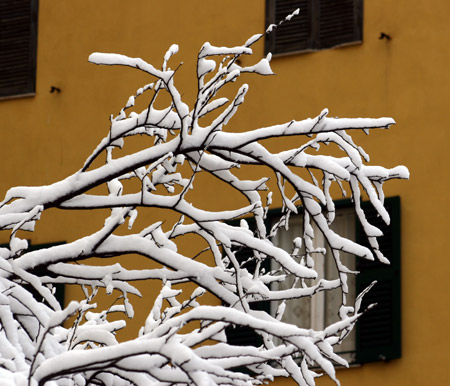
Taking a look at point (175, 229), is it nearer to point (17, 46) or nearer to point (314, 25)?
point (314, 25)

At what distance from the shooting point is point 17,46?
1448cm

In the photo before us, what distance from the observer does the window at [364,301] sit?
12016 mm

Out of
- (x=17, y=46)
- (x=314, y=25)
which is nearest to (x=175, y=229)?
(x=314, y=25)

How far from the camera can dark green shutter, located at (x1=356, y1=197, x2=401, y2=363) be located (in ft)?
39.3

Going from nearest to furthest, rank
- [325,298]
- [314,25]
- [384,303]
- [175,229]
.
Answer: [175,229] < [384,303] < [325,298] < [314,25]

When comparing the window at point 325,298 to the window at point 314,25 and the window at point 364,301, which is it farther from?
the window at point 314,25

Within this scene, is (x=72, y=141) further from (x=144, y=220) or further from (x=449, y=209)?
(x=449, y=209)

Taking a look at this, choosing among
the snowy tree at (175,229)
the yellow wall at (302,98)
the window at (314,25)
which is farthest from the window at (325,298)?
the snowy tree at (175,229)

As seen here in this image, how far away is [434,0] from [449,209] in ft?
5.36

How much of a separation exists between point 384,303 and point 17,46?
4.28m

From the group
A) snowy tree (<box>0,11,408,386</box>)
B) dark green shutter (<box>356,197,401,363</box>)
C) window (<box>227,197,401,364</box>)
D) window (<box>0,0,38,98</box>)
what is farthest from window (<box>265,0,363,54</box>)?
snowy tree (<box>0,11,408,386</box>)

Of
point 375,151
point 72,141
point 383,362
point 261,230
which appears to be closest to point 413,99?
point 375,151

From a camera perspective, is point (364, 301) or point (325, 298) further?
point (325, 298)

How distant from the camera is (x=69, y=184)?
6.74 metres
